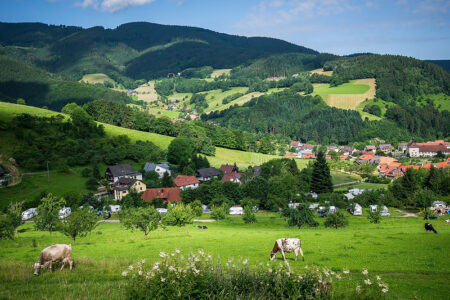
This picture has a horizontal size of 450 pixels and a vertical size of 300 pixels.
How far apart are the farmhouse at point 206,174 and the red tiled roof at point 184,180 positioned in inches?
238

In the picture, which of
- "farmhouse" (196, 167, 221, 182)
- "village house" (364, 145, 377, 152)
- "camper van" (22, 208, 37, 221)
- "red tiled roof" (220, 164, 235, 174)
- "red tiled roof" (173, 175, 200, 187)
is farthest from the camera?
"village house" (364, 145, 377, 152)

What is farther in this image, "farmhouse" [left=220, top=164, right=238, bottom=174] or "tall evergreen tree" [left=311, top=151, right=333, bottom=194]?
"farmhouse" [left=220, top=164, right=238, bottom=174]

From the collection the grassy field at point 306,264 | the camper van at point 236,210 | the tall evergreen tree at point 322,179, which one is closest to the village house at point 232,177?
the tall evergreen tree at point 322,179

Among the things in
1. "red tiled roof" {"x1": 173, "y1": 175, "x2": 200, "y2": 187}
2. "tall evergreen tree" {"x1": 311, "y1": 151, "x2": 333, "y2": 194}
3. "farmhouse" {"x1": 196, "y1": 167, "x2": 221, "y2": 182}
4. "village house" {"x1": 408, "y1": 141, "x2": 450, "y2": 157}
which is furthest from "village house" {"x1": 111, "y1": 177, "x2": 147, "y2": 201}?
"village house" {"x1": 408, "y1": 141, "x2": 450, "y2": 157}

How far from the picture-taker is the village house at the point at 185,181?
3411 inches

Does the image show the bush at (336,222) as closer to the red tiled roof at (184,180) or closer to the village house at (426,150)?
the red tiled roof at (184,180)

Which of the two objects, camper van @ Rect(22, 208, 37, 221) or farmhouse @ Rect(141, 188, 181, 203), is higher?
farmhouse @ Rect(141, 188, 181, 203)

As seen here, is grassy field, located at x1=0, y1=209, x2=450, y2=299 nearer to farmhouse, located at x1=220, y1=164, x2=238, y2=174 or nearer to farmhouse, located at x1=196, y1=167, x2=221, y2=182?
farmhouse, located at x1=196, y1=167, x2=221, y2=182

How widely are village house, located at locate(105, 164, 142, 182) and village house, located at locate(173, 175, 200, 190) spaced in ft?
38.4

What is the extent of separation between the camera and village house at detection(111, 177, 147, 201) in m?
76.4

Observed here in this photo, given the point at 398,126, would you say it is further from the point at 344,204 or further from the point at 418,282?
the point at 418,282

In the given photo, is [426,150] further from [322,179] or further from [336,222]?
[336,222]

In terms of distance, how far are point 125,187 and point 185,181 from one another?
16985mm

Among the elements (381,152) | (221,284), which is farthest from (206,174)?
(381,152)
